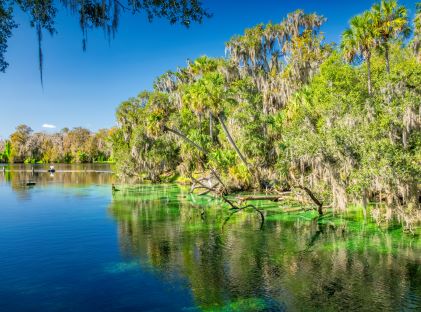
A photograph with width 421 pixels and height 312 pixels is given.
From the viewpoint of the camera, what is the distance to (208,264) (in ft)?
61.3

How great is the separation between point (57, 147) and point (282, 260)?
163081 mm

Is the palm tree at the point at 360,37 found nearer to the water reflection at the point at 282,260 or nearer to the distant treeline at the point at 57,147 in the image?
the water reflection at the point at 282,260

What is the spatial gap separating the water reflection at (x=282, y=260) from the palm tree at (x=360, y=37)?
13.3m

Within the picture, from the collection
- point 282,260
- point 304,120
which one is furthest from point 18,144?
point 282,260

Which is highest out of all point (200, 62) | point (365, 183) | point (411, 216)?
point (200, 62)

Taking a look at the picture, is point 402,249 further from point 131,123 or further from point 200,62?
point 131,123

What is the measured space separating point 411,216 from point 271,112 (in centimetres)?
2709

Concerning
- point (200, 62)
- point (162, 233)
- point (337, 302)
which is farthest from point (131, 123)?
point (337, 302)

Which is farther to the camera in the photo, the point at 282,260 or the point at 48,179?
the point at 48,179

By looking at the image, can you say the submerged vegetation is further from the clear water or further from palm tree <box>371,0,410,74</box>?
the clear water

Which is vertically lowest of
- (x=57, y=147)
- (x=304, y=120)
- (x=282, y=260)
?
(x=282, y=260)

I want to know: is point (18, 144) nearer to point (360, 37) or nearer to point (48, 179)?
point (48, 179)

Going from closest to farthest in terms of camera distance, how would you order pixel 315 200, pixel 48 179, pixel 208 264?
pixel 208 264 → pixel 315 200 → pixel 48 179

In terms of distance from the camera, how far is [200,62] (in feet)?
185
